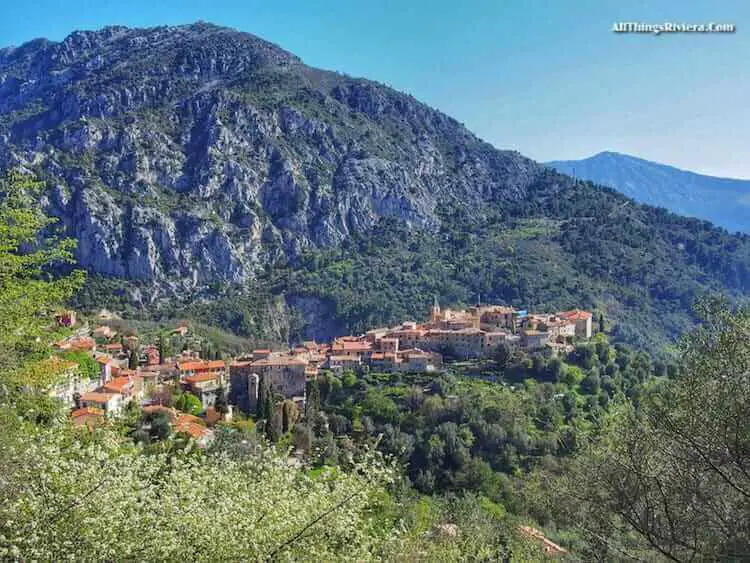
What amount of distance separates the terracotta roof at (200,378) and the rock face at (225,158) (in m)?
58.8

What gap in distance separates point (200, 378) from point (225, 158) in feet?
277

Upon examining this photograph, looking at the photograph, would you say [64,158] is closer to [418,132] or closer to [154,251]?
[154,251]

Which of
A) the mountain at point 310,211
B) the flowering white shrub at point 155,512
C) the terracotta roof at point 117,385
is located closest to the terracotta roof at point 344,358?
the terracotta roof at point 117,385

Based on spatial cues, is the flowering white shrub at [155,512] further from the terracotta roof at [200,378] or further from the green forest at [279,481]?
the terracotta roof at [200,378]

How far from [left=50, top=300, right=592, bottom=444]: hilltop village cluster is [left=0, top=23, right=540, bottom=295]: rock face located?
164 feet

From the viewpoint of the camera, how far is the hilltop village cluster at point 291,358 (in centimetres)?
3991

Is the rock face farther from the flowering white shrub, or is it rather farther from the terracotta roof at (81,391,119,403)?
the flowering white shrub

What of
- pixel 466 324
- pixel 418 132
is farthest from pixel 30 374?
pixel 418 132

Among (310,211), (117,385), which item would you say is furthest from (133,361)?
(310,211)

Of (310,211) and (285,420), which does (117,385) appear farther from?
(310,211)

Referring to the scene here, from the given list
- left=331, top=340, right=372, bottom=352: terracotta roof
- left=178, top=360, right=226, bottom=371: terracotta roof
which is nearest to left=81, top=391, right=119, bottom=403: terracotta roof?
left=178, top=360, right=226, bottom=371: terracotta roof

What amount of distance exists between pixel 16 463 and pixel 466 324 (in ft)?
167

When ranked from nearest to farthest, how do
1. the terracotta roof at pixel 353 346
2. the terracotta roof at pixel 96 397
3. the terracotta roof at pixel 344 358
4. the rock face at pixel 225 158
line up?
the terracotta roof at pixel 96 397
the terracotta roof at pixel 344 358
the terracotta roof at pixel 353 346
the rock face at pixel 225 158

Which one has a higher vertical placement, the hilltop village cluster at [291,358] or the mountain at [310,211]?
the mountain at [310,211]
